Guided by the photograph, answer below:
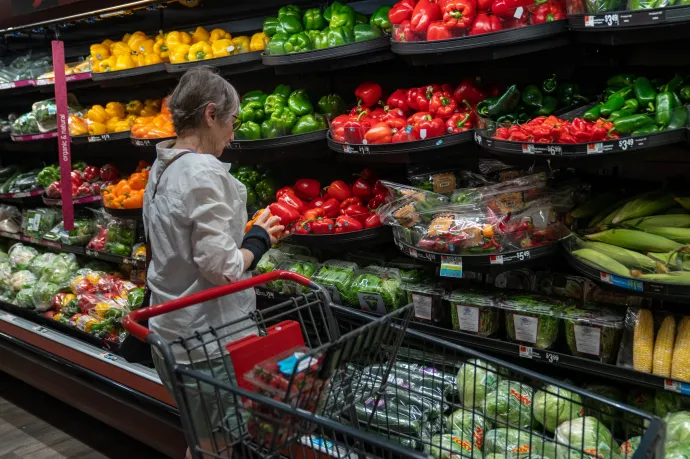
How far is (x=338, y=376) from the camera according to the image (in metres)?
1.79

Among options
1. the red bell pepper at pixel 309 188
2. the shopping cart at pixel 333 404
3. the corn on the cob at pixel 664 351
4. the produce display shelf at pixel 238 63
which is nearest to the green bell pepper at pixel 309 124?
the red bell pepper at pixel 309 188

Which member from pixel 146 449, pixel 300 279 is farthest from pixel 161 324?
pixel 146 449

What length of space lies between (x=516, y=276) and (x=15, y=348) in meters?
3.57

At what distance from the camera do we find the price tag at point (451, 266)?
2.58 m

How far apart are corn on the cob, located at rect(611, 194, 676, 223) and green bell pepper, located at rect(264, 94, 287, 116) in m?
1.77

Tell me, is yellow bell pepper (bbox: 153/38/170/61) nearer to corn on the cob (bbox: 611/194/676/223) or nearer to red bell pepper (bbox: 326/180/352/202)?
red bell pepper (bbox: 326/180/352/202)

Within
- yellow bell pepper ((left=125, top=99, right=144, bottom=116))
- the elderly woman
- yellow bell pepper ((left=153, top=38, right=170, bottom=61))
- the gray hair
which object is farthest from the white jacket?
yellow bell pepper ((left=125, top=99, right=144, bottom=116))

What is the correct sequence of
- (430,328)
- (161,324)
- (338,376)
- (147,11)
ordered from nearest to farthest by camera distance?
1. (338,376)
2. (161,324)
3. (430,328)
4. (147,11)

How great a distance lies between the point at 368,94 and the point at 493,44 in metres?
0.94

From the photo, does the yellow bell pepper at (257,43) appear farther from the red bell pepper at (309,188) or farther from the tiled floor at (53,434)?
the tiled floor at (53,434)

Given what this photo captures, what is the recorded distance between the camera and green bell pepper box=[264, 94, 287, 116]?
3.48 m

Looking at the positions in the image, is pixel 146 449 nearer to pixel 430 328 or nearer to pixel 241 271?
pixel 430 328

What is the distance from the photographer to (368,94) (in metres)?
3.29

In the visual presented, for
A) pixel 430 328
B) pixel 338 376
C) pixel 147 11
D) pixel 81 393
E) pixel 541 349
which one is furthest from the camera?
pixel 147 11
